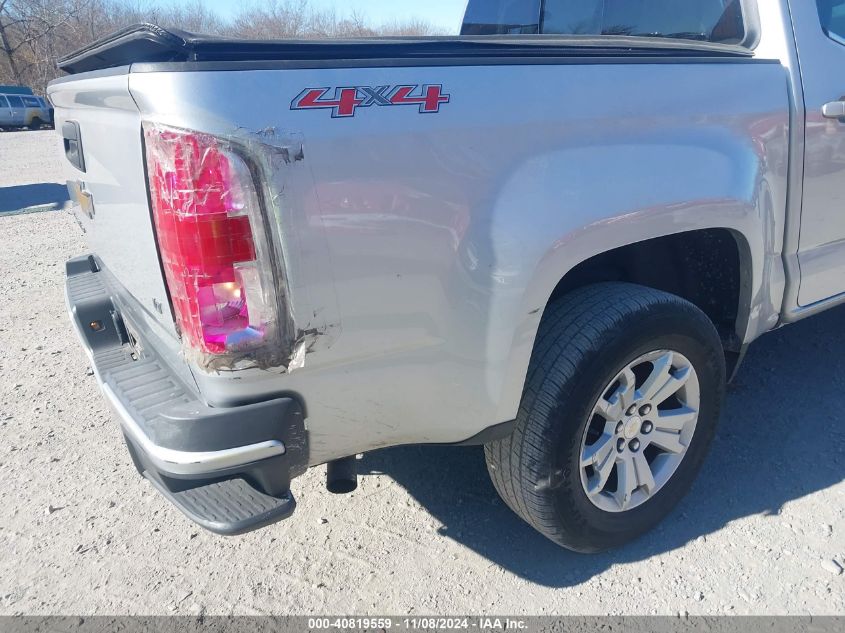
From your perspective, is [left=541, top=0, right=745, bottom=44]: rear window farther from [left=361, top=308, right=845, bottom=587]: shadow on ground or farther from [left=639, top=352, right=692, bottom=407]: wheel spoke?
[left=361, top=308, right=845, bottom=587]: shadow on ground

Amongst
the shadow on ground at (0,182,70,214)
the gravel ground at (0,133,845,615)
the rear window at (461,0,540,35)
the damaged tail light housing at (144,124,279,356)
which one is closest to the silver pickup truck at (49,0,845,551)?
the damaged tail light housing at (144,124,279,356)

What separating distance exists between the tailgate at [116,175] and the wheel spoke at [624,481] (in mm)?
1577

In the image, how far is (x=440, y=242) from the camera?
1.74m

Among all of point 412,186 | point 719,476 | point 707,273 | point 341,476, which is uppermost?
point 412,186

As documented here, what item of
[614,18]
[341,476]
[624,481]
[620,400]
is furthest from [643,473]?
[614,18]

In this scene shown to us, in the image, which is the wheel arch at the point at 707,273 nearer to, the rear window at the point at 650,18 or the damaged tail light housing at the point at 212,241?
the rear window at the point at 650,18

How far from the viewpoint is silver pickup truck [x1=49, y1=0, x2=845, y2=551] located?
5.21ft

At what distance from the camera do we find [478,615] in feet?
7.24

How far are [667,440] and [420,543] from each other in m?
0.99

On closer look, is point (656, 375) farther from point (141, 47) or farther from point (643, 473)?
point (141, 47)

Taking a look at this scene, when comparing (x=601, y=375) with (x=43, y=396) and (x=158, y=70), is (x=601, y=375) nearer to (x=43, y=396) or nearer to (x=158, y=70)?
(x=158, y=70)

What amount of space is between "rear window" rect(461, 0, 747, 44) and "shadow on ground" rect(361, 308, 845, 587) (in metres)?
1.74

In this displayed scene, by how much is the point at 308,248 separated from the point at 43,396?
282 centimetres

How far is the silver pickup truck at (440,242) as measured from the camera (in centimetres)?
159
